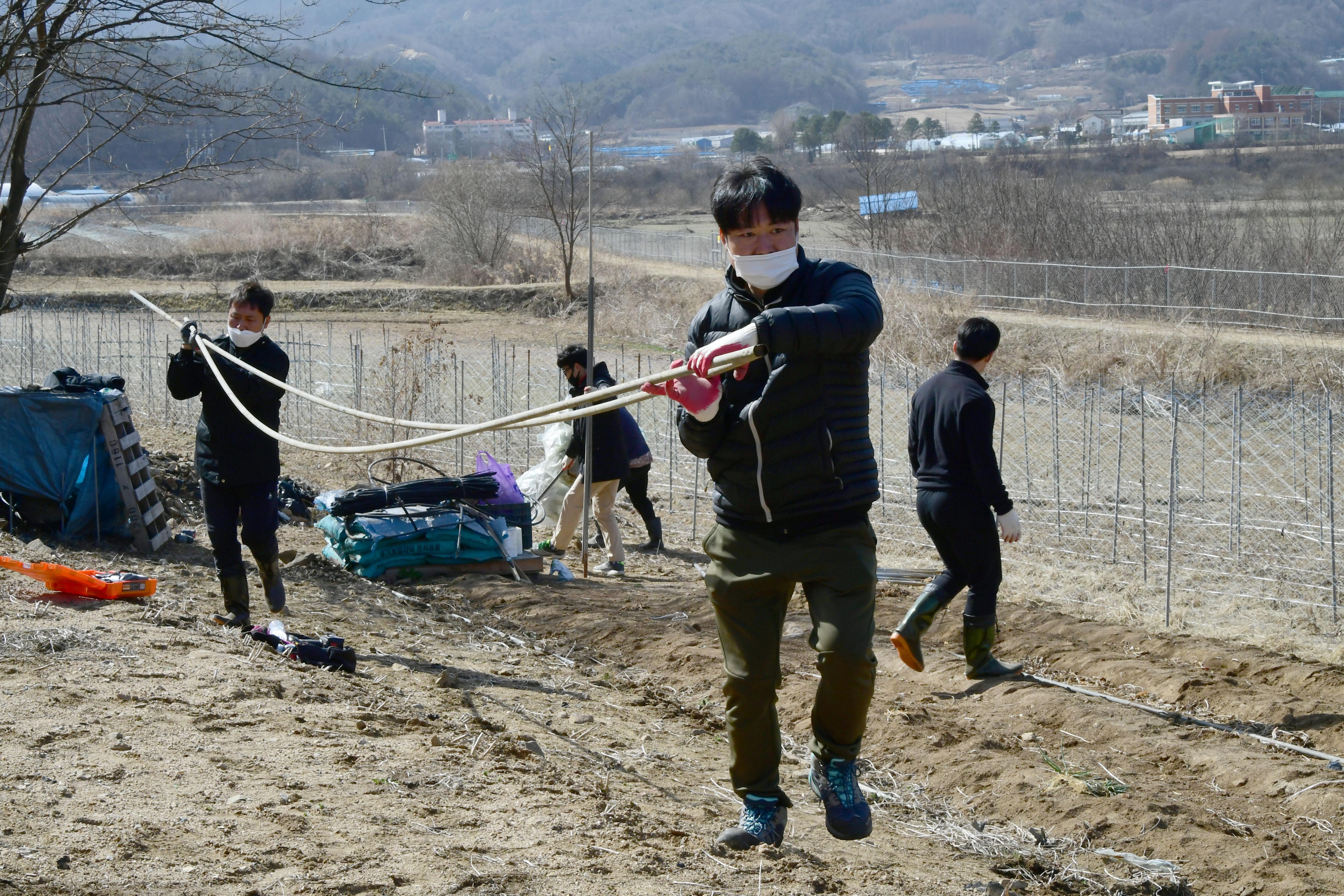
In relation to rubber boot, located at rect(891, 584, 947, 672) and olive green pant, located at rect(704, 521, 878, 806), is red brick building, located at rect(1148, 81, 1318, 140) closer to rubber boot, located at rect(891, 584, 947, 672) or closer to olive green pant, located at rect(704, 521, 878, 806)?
rubber boot, located at rect(891, 584, 947, 672)

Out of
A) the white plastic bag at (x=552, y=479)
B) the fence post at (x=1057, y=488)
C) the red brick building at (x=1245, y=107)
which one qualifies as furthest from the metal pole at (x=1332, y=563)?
the red brick building at (x=1245, y=107)

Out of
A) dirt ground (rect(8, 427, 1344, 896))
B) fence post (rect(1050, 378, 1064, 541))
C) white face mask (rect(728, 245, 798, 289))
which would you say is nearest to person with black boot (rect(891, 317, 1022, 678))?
dirt ground (rect(8, 427, 1344, 896))

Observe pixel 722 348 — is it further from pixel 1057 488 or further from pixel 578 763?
pixel 1057 488

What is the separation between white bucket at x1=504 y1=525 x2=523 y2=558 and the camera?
817 centimetres

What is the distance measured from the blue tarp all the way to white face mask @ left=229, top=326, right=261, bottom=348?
2.58m

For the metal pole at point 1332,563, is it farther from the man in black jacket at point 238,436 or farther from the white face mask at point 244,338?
the white face mask at point 244,338

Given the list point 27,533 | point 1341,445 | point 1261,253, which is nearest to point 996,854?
point 27,533

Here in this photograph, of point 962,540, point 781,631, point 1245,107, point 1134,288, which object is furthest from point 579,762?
point 1245,107

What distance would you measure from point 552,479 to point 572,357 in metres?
1.87

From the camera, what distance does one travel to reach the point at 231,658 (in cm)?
487

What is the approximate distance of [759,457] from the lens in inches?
119

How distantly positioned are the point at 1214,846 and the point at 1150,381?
52.1ft

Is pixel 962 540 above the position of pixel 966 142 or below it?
below

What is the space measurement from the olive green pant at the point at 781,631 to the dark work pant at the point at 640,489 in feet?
18.5
